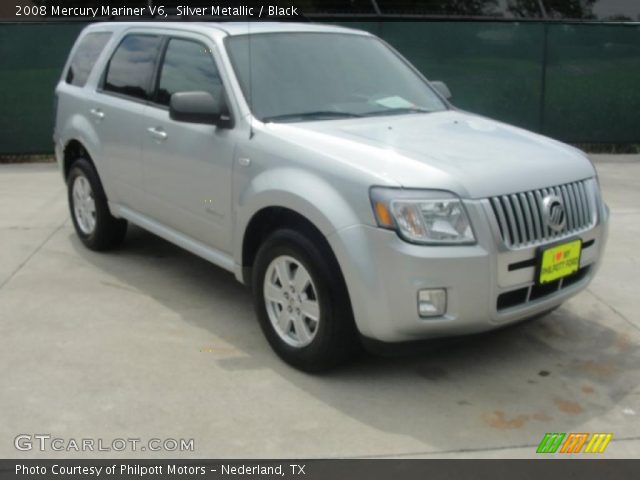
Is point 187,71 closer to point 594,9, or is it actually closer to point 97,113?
point 97,113

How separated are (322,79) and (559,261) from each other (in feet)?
6.05

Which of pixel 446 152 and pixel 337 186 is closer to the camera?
pixel 337 186

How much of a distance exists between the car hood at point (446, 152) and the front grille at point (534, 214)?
0.15 ft

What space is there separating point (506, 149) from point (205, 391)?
2.01 m

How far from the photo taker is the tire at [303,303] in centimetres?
393

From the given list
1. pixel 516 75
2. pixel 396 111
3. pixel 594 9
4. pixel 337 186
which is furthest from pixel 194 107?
pixel 594 9

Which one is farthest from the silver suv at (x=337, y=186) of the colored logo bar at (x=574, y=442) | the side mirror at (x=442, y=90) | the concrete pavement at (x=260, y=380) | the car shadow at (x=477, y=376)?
the colored logo bar at (x=574, y=442)

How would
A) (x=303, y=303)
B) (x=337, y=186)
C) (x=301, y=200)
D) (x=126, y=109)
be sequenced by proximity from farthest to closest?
(x=126, y=109), (x=303, y=303), (x=301, y=200), (x=337, y=186)

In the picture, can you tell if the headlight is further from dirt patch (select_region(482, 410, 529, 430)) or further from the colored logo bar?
the colored logo bar

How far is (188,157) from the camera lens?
496cm

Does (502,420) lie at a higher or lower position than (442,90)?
lower
